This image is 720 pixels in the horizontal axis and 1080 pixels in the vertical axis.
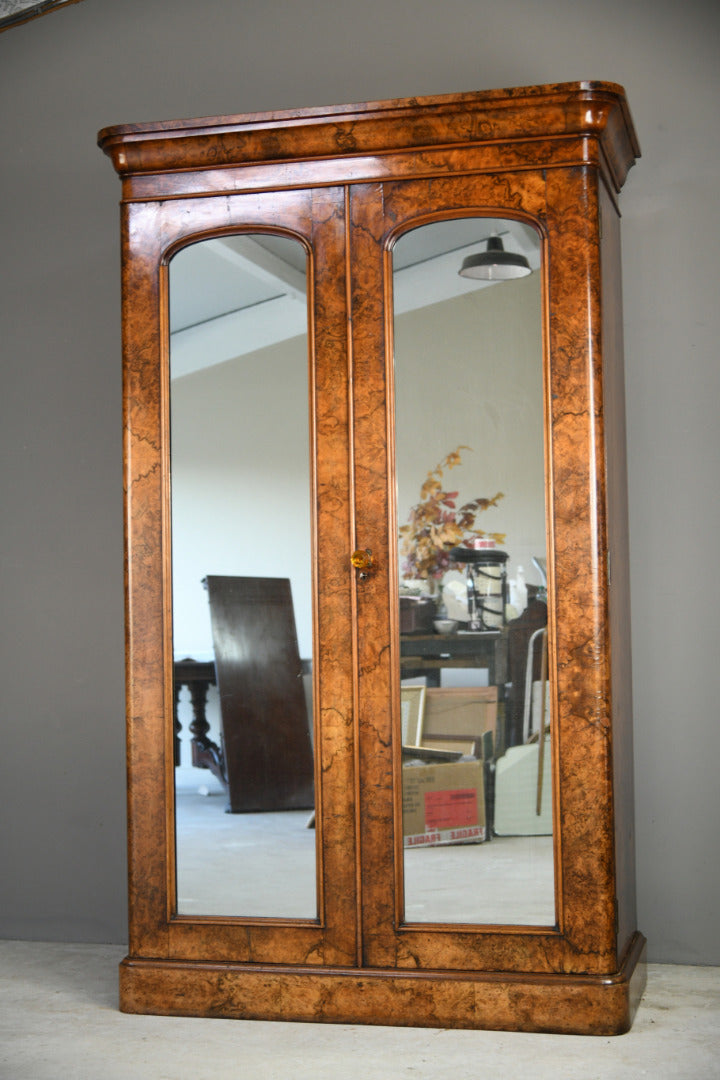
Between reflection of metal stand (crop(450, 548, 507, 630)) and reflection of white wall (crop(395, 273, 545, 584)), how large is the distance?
35 mm

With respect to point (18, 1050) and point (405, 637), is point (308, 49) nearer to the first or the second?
point (405, 637)

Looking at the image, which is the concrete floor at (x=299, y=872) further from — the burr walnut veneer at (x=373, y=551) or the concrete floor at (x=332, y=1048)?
the concrete floor at (x=332, y=1048)

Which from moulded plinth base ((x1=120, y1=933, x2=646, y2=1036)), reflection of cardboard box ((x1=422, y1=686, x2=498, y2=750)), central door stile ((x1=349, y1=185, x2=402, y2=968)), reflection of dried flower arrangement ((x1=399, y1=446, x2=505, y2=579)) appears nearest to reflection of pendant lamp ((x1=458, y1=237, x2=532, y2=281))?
central door stile ((x1=349, y1=185, x2=402, y2=968))

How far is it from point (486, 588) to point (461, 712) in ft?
0.95

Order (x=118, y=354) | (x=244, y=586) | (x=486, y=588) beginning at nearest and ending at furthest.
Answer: (x=486, y=588) < (x=244, y=586) < (x=118, y=354)

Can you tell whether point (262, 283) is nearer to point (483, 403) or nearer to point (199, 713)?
point (483, 403)

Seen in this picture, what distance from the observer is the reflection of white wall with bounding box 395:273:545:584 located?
270cm

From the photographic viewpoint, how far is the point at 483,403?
2.73m

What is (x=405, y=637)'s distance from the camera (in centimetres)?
276

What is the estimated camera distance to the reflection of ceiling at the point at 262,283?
8.98ft

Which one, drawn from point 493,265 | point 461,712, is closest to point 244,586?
point 461,712

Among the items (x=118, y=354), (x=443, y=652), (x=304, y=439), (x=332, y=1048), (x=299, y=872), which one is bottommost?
(x=332, y=1048)

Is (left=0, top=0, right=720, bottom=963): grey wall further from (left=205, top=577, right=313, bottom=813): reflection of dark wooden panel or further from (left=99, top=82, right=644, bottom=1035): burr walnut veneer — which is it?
(left=205, top=577, right=313, bottom=813): reflection of dark wooden panel

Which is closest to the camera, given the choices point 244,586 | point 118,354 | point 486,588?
point 486,588
